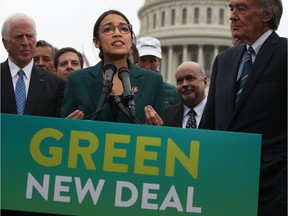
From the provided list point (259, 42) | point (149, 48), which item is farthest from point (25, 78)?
point (149, 48)

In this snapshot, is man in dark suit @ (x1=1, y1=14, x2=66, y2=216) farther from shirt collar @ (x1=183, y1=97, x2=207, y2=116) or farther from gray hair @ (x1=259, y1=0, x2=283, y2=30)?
shirt collar @ (x1=183, y1=97, x2=207, y2=116)

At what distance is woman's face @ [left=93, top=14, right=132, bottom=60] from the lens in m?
4.41

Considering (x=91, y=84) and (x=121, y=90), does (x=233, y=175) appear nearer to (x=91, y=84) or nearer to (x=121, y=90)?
(x=121, y=90)

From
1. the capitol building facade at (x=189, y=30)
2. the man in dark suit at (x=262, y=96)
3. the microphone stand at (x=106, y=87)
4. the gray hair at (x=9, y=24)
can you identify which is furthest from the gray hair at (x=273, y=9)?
the capitol building facade at (x=189, y=30)

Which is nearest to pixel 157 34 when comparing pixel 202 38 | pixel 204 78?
pixel 202 38

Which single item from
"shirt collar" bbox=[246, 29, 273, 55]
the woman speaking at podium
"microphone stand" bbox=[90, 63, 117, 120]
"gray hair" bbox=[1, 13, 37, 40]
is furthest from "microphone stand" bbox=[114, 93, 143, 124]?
"gray hair" bbox=[1, 13, 37, 40]

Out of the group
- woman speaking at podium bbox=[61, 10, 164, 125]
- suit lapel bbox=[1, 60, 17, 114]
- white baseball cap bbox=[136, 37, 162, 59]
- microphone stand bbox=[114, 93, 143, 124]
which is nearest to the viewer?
microphone stand bbox=[114, 93, 143, 124]

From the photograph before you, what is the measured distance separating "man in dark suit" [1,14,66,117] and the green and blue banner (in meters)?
1.81

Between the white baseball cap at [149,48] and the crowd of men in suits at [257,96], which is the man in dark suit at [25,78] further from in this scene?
the white baseball cap at [149,48]

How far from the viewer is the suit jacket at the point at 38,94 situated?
519 cm

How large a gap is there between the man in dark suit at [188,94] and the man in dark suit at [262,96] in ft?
8.15

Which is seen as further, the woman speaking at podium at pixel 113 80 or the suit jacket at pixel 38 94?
the suit jacket at pixel 38 94

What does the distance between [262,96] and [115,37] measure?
3.75ft

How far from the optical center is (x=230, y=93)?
14.5 feet
